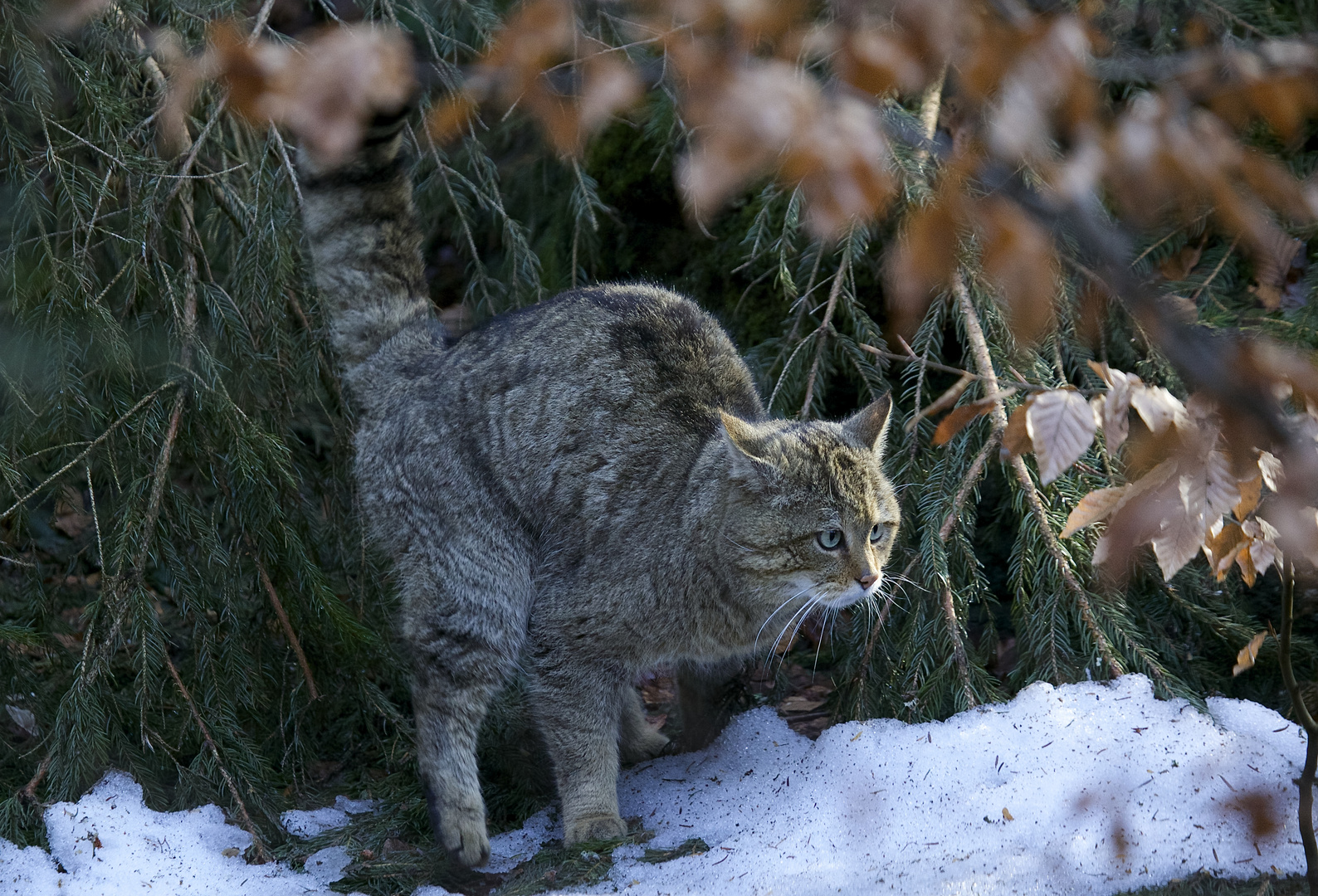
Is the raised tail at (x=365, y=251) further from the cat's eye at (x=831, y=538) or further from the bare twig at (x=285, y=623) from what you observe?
the cat's eye at (x=831, y=538)

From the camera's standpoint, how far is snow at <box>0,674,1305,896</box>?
2625 mm

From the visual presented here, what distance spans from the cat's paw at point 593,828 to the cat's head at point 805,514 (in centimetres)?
86

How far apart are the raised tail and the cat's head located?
4.53ft

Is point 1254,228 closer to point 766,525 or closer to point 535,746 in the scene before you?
point 766,525

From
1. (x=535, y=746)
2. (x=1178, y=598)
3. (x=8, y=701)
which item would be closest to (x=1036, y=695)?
(x=1178, y=598)

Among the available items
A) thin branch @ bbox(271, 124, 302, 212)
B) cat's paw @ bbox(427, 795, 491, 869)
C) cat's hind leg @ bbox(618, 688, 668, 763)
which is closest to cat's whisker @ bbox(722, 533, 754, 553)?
cat's hind leg @ bbox(618, 688, 668, 763)

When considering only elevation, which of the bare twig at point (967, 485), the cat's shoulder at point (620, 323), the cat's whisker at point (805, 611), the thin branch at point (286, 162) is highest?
the thin branch at point (286, 162)

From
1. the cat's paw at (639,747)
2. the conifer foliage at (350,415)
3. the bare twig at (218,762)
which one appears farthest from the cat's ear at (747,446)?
the bare twig at (218,762)

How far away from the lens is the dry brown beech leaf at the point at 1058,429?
1740mm

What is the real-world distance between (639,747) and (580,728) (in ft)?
2.08

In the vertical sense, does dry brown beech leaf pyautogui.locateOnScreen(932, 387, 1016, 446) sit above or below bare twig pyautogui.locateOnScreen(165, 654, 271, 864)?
above

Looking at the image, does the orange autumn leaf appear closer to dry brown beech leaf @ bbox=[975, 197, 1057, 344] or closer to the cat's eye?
dry brown beech leaf @ bbox=[975, 197, 1057, 344]

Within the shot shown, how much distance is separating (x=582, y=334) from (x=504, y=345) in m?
0.30

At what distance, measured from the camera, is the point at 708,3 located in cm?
145
